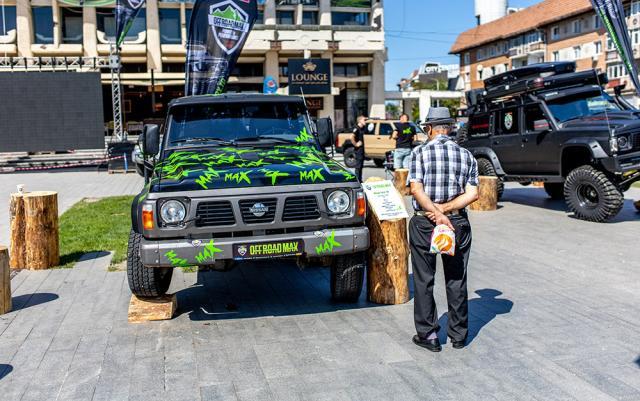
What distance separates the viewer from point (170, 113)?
705 cm

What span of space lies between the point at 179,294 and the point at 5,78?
880 inches

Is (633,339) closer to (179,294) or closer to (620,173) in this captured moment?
(179,294)

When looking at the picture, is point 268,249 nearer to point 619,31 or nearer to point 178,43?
point 619,31

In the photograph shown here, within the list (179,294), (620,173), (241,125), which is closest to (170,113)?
(241,125)

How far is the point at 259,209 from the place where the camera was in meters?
5.35

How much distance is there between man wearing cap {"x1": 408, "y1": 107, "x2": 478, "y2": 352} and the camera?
486 cm

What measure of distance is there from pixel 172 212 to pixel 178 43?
42.1 m

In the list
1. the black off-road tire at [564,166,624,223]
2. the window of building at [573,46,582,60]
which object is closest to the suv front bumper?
the black off-road tire at [564,166,624,223]

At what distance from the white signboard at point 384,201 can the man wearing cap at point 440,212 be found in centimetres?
106

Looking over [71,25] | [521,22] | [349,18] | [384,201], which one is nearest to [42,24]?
[71,25]

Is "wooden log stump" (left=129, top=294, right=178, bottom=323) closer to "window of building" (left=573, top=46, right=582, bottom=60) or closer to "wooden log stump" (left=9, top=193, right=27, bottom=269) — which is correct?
"wooden log stump" (left=9, top=193, right=27, bottom=269)

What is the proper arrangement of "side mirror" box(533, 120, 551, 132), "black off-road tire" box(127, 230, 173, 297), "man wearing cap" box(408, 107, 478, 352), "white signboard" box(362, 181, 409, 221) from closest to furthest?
"man wearing cap" box(408, 107, 478, 352) → "black off-road tire" box(127, 230, 173, 297) → "white signboard" box(362, 181, 409, 221) → "side mirror" box(533, 120, 551, 132)

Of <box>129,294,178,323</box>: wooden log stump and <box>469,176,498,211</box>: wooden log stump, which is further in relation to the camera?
<box>469,176,498,211</box>: wooden log stump

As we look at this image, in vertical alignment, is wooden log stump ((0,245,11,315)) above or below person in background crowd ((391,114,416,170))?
below
